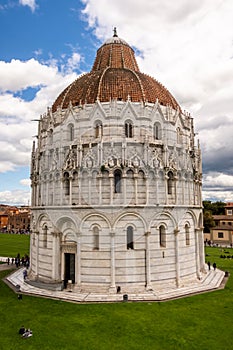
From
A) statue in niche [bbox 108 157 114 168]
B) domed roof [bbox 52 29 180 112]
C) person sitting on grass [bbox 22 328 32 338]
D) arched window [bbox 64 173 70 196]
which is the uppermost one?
domed roof [bbox 52 29 180 112]

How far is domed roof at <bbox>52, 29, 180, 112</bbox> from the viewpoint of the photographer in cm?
2955

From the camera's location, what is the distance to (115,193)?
26562mm

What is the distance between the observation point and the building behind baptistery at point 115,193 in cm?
2600

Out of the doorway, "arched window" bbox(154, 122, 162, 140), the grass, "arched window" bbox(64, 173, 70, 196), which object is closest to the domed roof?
"arched window" bbox(154, 122, 162, 140)

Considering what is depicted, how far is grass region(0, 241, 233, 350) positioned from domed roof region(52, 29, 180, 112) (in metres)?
18.4

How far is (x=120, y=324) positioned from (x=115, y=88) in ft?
69.3

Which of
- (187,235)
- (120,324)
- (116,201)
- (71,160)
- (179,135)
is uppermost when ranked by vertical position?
(179,135)

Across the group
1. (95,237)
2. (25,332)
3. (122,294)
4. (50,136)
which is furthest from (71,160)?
(25,332)

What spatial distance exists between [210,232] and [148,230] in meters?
44.9

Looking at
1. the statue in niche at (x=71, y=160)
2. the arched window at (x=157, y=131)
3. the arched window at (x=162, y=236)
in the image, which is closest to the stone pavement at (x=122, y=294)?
the arched window at (x=162, y=236)

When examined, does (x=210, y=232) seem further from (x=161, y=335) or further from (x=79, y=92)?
(x=161, y=335)

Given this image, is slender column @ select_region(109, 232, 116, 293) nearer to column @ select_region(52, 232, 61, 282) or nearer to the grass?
the grass

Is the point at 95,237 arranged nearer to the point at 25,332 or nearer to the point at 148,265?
the point at 148,265

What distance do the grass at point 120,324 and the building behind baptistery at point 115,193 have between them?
3.68 meters
